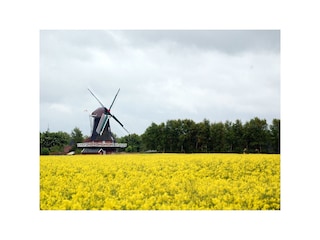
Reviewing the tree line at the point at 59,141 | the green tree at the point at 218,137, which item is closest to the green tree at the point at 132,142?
the tree line at the point at 59,141

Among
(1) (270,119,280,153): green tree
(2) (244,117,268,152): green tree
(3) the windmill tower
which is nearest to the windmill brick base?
(3) the windmill tower

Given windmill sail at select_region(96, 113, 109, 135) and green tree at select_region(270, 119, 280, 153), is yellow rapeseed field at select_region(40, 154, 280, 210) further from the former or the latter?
windmill sail at select_region(96, 113, 109, 135)

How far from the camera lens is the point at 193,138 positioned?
677cm

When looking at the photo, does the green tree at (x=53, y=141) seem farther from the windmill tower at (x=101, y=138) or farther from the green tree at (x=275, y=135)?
the green tree at (x=275, y=135)

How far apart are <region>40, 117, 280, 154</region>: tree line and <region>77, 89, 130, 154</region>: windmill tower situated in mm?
214

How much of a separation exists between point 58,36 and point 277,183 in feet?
14.2

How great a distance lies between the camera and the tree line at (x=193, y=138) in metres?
6.39

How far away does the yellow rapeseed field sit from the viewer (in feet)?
18.1

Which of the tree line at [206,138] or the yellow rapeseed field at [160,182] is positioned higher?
the tree line at [206,138]

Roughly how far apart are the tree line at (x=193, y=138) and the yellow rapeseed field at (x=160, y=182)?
160 mm

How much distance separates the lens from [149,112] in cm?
635

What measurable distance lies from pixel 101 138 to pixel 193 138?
6.22 ft
